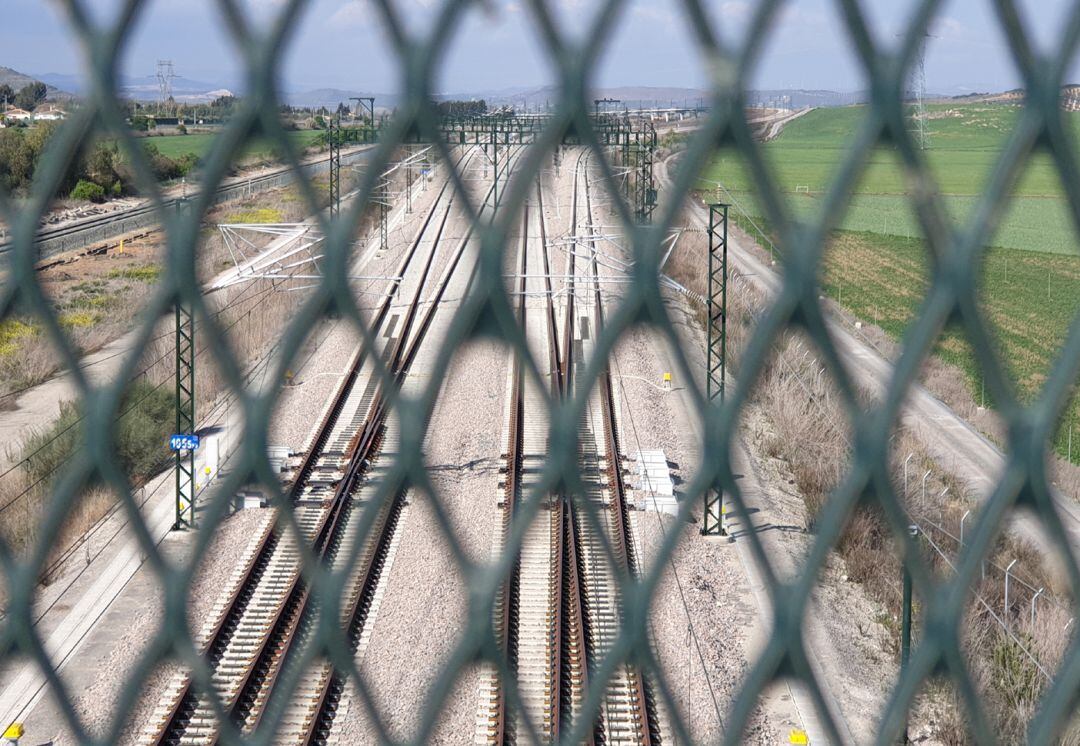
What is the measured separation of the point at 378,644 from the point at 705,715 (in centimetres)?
213

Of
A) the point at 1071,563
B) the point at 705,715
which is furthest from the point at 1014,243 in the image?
the point at 1071,563

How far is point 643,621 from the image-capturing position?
1.23m

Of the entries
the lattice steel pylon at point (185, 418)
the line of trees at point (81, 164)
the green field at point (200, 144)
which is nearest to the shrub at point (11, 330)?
the line of trees at point (81, 164)

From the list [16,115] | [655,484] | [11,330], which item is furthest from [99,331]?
[655,484]

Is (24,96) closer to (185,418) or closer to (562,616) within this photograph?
(562,616)

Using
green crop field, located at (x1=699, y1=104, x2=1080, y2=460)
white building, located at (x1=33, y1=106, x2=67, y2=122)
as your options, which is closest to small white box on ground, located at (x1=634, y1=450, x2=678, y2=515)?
green crop field, located at (x1=699, y1=104, x2=1080, y2=460)

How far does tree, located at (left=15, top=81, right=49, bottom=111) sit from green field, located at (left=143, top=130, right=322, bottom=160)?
19 cm

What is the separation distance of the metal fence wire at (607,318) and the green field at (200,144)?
0.02m

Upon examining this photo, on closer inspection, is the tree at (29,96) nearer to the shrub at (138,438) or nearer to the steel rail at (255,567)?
the steel rail at (255,567)

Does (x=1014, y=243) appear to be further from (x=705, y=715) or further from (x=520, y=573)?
(x=705, y=715)

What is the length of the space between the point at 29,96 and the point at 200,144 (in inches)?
24.1

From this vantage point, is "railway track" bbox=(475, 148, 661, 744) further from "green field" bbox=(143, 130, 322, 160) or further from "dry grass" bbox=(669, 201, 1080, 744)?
"green field" bbox=(143, 130, 322, 160)

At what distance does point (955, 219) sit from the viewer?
1.28 meters

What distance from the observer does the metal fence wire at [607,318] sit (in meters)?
1.18
